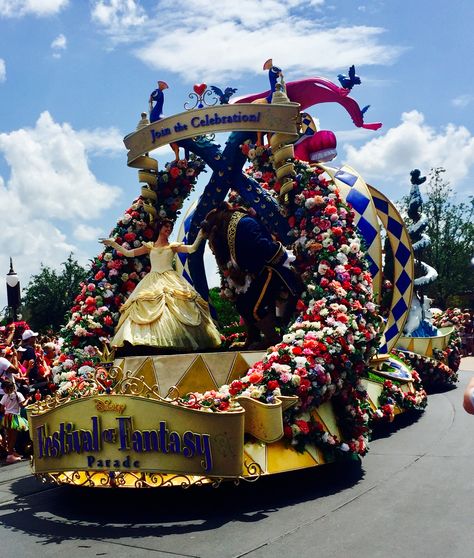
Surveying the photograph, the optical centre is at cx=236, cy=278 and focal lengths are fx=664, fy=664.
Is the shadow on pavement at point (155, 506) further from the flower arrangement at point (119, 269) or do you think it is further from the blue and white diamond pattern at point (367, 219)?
the blue and white diamond pattern at point (367, 219)

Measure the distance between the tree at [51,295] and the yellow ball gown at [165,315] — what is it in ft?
97.5

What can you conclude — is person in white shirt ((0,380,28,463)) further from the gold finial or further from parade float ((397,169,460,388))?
parade float ((397,169,460,388))

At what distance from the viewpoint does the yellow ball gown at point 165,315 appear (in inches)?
340

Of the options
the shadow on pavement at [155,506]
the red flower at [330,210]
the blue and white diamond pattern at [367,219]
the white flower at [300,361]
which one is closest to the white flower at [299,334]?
the white flower at [300,361]

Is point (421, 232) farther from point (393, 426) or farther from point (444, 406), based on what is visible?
point (393, 426)

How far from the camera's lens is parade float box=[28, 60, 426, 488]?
21.2 feet

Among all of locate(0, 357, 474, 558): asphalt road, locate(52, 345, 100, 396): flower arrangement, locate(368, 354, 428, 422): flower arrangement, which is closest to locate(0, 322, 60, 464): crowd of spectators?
locate(52, 345, 100, 396): flower arrangement

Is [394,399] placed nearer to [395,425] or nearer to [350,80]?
[395,425]

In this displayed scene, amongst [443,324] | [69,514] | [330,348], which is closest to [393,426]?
[330,348]

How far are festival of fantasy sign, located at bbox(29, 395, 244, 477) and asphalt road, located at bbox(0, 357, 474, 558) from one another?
489mm

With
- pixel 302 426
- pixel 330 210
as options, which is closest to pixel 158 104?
pixel 330 210

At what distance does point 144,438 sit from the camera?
253 inches

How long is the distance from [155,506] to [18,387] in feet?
14.1

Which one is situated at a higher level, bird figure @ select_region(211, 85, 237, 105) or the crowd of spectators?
bird figure @ select_region(211, 85, 237, 105)
